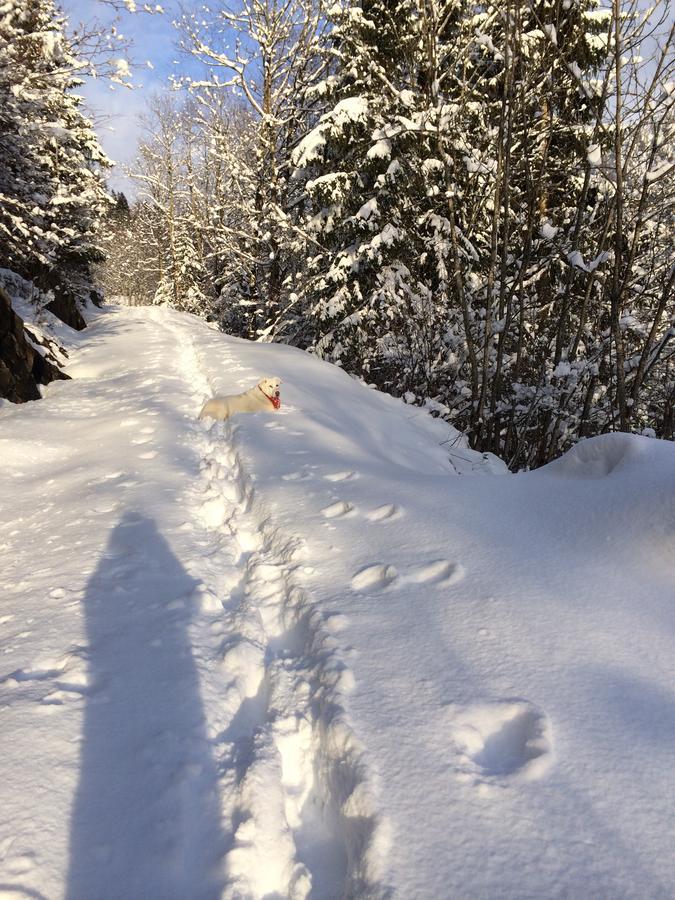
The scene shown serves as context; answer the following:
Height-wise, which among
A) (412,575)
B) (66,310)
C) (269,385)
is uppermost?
(66,310)

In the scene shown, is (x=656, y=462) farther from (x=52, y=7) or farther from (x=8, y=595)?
(x=52, y=7)

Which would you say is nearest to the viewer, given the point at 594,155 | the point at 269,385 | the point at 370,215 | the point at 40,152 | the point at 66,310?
the point at 594,155

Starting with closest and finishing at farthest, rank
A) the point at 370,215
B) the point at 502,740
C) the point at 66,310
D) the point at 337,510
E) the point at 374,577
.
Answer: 1. the point at 502,740
2. the point at 374,577
3. the point at 337,510
4. the point at 370,215
5. the point at 66,310

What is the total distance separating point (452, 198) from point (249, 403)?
4221mm

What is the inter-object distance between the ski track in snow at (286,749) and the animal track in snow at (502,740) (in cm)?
36

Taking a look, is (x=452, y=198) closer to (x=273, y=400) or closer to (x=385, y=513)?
(x=273, y=400)

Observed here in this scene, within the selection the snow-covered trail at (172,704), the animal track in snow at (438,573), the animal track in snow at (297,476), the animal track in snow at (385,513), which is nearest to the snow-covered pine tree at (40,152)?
the animal track in snow at (297,476)

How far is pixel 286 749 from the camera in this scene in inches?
77.2

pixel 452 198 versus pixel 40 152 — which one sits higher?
pixel 40 152

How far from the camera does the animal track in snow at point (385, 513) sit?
341 centimetres

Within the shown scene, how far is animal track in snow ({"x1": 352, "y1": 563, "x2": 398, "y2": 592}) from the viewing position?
108 inches

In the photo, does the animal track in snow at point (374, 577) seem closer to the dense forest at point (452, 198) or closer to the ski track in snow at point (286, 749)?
the ski track in snow at point (286, 749)

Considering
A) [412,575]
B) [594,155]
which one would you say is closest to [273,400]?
[412,575]

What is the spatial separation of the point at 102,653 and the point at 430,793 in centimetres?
164
